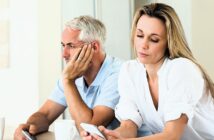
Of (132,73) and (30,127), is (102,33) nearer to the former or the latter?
(132,73)

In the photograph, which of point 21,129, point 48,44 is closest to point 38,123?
point 21,129

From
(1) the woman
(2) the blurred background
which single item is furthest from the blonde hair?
(2) the blurred background

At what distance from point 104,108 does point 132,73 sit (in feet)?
0.67

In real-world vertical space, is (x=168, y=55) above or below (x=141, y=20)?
below

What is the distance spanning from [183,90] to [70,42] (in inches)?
26.7

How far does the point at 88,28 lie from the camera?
5.56ft

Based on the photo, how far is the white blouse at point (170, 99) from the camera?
1152mm

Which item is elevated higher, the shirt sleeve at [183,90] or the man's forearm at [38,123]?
the shirt sleeve at [183,90]

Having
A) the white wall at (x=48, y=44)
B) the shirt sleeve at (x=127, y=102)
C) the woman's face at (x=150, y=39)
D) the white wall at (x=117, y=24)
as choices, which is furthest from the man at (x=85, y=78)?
the white wall at (x=117, y=24)

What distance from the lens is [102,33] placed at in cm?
175

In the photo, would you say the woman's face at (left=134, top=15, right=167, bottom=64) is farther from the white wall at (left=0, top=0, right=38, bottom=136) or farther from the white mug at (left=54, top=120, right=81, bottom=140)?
the white wall at (left=0, top=0, right=38, bottom=136)

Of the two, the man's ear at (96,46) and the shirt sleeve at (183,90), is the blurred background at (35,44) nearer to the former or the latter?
the man's ear at (96,46)

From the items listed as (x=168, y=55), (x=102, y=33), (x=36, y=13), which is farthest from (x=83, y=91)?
(x=36, y=13)

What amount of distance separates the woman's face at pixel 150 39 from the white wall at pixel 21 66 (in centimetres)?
141
